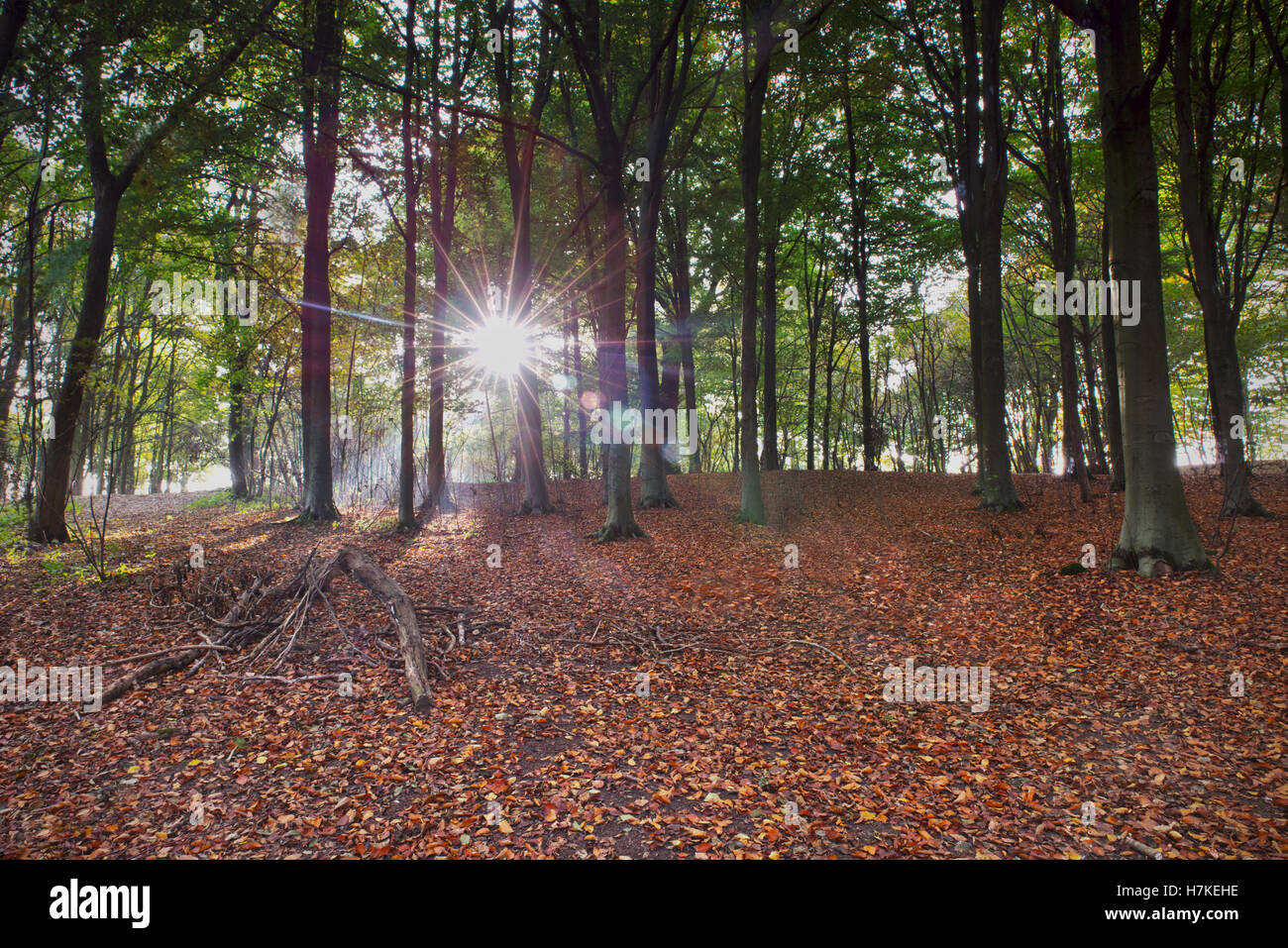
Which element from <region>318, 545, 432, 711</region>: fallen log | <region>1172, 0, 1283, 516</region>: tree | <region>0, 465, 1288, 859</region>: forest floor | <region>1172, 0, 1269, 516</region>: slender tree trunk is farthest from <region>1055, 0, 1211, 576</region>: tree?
<region>318, 545, 432, 711</region>: fallen log

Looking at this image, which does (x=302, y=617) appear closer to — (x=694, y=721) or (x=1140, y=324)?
(x=694, y=721)

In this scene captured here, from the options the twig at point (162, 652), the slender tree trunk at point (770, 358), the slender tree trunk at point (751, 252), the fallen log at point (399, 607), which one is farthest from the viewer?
the slender tree trunk at point (770, 358)

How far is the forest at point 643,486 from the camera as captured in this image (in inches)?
150

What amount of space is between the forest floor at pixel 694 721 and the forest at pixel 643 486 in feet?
0.13

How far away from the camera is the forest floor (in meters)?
3.36

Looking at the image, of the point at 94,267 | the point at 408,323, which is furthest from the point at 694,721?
the point at 94,267

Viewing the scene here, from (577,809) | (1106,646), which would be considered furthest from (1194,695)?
(577,809)

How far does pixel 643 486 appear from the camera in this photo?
1450 cm

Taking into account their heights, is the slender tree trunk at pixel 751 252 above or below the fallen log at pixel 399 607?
above

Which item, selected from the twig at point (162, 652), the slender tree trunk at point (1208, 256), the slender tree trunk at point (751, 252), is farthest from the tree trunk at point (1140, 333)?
the twig at point (162, 652)

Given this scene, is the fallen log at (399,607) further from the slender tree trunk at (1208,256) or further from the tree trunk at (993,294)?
the slender tree trunk at (1208,256)

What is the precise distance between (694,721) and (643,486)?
9899 millimetres

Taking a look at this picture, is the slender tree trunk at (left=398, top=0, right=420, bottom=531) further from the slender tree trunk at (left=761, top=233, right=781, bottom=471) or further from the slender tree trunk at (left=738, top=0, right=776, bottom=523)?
the slender tree trunk at (left=761, top=233, right=781, bottom=471)
